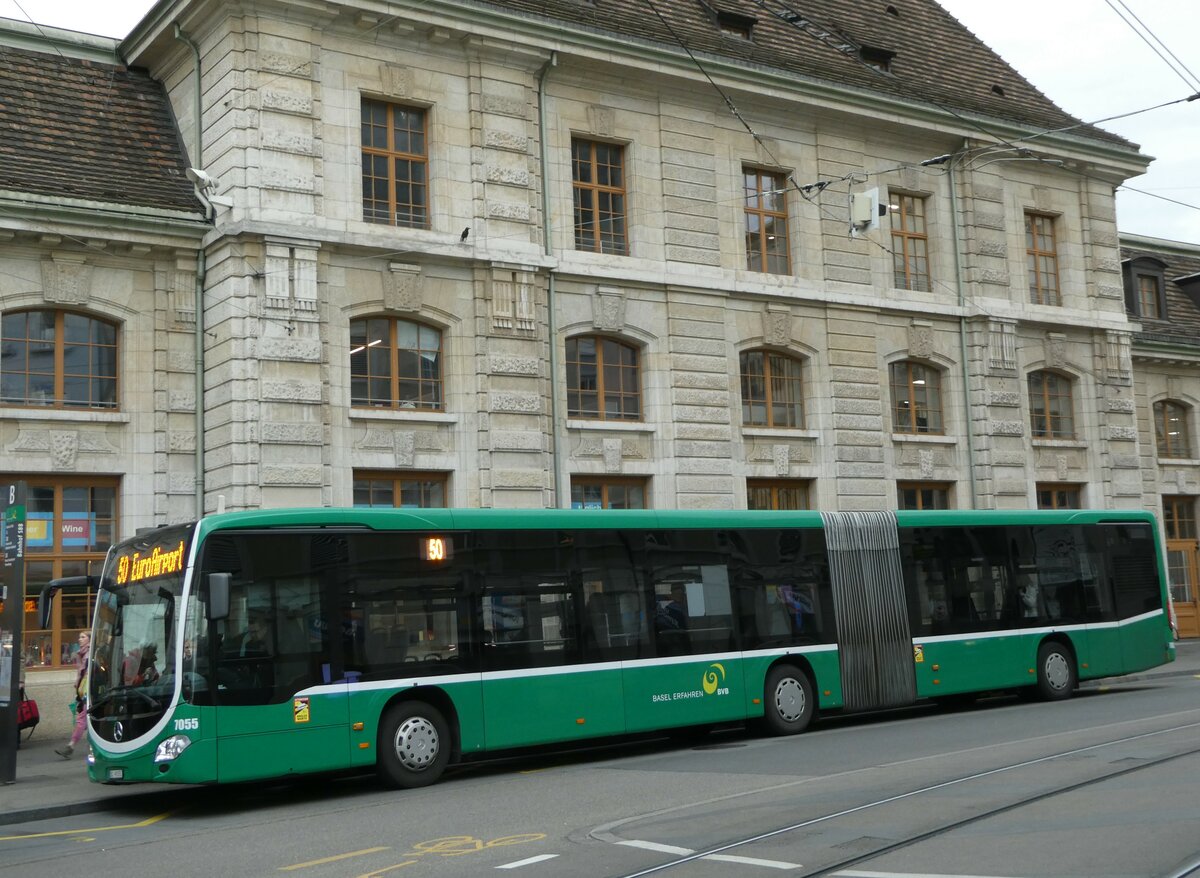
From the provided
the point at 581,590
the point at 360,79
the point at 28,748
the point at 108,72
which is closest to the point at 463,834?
the point at 581,590

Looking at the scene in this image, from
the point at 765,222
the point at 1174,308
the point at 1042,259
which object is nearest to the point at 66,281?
the point at 765,222

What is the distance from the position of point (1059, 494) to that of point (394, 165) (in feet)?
55.0

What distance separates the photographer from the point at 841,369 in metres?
27.5

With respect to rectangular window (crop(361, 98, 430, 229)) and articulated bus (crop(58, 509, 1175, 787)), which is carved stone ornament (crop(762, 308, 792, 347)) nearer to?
articulated bus (crop(58, 509, 1175, 787))

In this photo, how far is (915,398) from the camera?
95.2 feet

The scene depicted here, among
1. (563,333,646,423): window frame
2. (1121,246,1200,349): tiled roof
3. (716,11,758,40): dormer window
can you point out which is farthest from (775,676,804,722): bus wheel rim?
(1121,246,1200,349): tiled roof

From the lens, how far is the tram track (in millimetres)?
8914

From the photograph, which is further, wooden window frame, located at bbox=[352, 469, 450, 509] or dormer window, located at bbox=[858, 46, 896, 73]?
dormer window, located at bbox=[858, 46, 896, 73]

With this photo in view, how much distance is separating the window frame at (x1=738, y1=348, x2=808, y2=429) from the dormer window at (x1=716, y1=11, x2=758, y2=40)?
21.0 ft

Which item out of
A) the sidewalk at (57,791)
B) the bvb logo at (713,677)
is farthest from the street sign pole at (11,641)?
the bvb logo at (713,677)

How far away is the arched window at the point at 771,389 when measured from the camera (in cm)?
2652

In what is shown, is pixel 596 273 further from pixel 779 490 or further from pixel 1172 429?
pixel 1172 429

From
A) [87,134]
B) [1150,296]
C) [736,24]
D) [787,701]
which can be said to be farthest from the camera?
[1150,296]

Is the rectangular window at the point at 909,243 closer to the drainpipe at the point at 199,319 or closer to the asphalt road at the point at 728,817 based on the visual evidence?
the asphalt road at the point at 728,817
